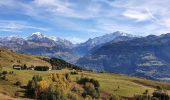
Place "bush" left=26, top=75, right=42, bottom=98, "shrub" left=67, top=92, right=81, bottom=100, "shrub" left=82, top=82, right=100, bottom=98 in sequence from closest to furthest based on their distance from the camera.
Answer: "bush" left=26, top=75, right=42, bottom=98 → "shrub" left=67, top=92, right=81, bottom=100 → "shrub" left=82, top=82, right=100, bottom=98

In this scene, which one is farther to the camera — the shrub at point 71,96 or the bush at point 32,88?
the shrub at point 71,96

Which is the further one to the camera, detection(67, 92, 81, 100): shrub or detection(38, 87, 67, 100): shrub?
detection(67, 92, 81, 100): shrub

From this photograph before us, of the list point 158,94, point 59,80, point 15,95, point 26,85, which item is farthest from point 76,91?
point 158,94

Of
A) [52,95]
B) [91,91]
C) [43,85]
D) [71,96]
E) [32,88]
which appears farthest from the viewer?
[91,91]

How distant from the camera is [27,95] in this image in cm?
12331

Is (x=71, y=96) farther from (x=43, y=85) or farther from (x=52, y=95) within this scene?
(x=52, y=95)

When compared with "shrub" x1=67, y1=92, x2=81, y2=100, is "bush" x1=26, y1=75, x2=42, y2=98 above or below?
above

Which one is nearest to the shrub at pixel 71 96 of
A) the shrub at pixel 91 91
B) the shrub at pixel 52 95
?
the shrub at pixel 52 95

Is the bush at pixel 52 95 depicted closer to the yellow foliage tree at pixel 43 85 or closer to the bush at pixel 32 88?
the yellow foliage tree at pixel 43 85

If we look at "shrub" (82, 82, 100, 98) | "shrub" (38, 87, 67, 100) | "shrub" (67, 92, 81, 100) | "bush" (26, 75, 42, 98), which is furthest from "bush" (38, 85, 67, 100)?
"shrub" (82, 82, 100, 98)

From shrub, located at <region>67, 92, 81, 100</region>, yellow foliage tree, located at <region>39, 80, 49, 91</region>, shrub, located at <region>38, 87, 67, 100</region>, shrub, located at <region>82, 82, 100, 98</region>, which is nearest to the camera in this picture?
shrub, located at <region>38, 87, 67, 100</region>

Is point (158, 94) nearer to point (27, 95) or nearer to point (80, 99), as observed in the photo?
point (80, 99)

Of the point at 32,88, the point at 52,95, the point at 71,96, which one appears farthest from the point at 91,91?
the point at 52,95

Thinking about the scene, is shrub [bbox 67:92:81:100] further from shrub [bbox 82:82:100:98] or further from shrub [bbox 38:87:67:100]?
shrub [bbox 82:82:100:98]
